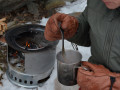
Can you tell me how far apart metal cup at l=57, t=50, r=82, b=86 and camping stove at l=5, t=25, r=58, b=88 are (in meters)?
0.57

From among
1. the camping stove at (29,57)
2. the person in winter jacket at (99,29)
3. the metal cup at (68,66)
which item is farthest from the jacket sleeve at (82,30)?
the camping stove at (29,57)

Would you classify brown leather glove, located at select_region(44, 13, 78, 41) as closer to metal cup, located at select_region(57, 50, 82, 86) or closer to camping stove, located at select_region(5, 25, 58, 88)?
metal cup, located at select_region(57, 50, 82, 86)

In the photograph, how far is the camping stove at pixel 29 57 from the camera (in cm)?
240

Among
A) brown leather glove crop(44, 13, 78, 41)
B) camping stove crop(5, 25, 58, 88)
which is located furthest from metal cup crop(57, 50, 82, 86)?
camping stove crop(5, 25, 58, 88)

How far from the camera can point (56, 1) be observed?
4.60m

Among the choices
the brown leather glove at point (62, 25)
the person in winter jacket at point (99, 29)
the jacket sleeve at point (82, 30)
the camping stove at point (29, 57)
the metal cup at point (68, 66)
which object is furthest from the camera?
the camping stove at point (29, 57)

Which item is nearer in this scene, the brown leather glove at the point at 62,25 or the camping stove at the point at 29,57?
the brown leather glove at the point at 62,25

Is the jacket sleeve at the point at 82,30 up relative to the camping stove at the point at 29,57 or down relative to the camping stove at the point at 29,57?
up

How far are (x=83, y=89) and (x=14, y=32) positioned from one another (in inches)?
58.6

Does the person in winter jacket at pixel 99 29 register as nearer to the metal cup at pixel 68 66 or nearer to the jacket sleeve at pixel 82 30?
the jacket sleeve at pixel 82 30

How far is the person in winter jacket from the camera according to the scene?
1574mm

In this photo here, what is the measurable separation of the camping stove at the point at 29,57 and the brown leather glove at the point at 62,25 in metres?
0.49

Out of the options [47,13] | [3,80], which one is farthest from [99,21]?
[47,13]

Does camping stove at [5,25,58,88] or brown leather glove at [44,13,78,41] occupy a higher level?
brown leather glove at [44,13,78,41]
